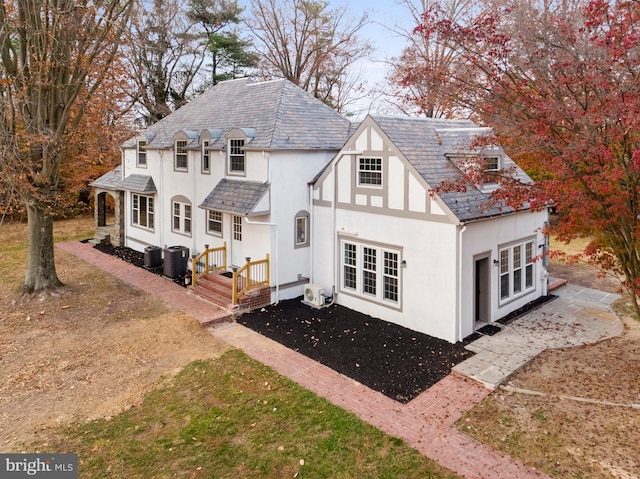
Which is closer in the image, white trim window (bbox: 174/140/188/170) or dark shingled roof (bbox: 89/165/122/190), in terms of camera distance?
white trim window (bbox: 174/140/188/170)

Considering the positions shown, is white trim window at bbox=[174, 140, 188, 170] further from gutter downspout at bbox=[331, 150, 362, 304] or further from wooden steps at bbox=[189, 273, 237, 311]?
gutter downspout at bbox=[331, 150, 362, 304]

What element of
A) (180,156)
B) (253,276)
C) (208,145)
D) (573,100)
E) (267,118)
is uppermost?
(267,118)

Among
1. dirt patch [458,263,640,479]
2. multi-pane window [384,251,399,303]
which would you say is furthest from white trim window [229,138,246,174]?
dirt patch [458,263,640,479]

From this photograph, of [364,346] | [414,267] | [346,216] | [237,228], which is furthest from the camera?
[237,228]

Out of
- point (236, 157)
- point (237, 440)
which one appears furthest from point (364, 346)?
point (236, 157)

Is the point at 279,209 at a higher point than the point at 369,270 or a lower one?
A: higher

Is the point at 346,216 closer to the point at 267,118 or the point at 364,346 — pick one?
the point at 364,346

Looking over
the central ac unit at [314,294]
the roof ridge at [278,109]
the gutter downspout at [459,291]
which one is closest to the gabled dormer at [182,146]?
the roof ridge at [278,109]

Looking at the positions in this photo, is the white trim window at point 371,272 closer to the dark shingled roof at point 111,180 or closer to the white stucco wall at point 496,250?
the white stucco wall at point 496,250
